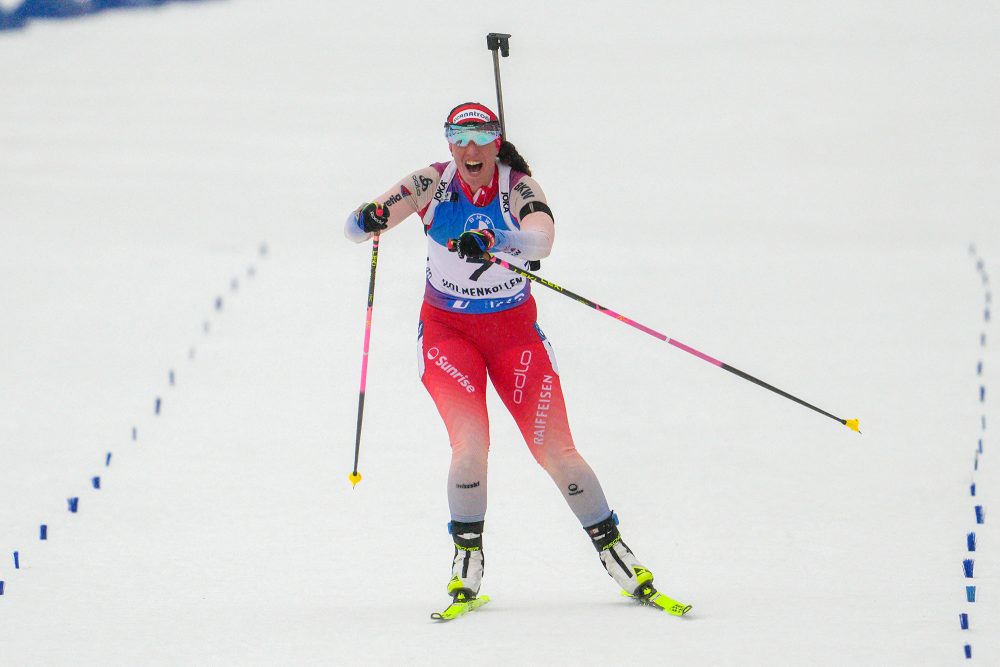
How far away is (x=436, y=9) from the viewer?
2769 cm

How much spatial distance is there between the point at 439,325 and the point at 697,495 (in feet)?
7.63

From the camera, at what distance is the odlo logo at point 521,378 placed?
5746 millimetres

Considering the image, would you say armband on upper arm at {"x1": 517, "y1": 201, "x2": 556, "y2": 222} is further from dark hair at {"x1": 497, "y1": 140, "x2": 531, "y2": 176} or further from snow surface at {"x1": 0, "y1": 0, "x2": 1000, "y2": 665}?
snow surface at {"x1": 0, "y1": 0, "x2": 1000, "y2": 665}

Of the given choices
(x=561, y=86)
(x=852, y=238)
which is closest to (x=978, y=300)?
(x=852, y=238)

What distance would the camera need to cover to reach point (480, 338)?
19.1 feet

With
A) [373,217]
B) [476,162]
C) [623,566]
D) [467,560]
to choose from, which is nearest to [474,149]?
[476,162]

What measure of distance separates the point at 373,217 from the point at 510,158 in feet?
2.16

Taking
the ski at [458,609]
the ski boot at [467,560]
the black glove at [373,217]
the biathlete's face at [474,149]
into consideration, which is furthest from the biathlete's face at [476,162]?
the ski at [458,609]

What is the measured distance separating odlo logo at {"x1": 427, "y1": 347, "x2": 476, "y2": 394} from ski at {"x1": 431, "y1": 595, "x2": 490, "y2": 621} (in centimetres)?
84

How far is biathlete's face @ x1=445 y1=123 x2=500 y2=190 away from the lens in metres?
5.67

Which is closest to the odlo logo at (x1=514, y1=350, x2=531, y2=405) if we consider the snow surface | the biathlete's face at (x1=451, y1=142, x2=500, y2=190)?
the biathlete's face at (x1=451, y1=142, x2=500, y2=190)

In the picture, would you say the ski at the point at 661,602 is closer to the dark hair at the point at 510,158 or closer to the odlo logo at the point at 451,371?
the odlo logo at the point at 451,371

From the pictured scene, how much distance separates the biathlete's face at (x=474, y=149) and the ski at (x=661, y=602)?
5.85 ft

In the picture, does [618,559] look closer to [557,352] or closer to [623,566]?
[623,566]
